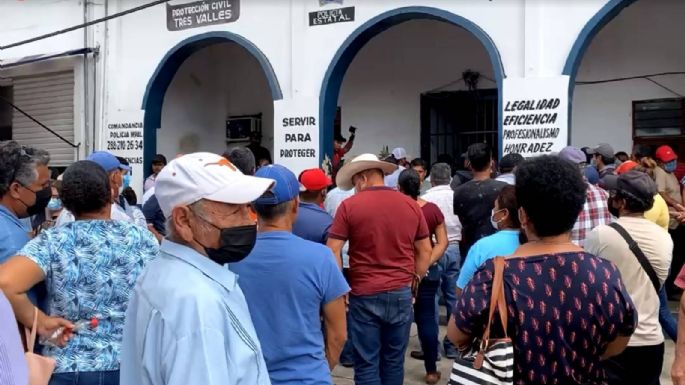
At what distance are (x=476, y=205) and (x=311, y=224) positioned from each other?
6.01 ft

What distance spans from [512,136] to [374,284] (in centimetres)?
435

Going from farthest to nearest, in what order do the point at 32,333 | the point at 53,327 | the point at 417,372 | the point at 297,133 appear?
1. the point at 297,133
2. the point at 417,372
3. the point at 53,327
4. the point at 32,333

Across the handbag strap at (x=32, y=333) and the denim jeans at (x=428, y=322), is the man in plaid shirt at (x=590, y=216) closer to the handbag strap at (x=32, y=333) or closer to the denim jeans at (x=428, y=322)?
the denim jeans at (x=428, y=322)

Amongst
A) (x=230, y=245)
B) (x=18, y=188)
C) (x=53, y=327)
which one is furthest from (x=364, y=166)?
(x=230, y=245)

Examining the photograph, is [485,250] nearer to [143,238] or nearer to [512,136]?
[143,238]

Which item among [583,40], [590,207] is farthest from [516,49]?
[590,207]

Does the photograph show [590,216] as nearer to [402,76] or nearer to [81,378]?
[81,378]

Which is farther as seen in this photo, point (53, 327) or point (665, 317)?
point (665, 317)

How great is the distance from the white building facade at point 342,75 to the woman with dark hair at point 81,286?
20.3 ft

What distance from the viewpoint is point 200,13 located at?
35.4ft

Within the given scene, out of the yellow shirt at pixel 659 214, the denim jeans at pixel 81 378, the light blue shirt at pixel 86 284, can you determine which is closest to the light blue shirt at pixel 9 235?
the light blue shirt at pixel 86 284

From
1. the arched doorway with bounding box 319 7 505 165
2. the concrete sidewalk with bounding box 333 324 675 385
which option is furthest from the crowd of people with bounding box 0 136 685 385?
the arched doorway with bounding box 319 7 505 165

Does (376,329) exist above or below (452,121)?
below

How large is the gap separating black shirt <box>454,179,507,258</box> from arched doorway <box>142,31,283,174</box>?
637cm
